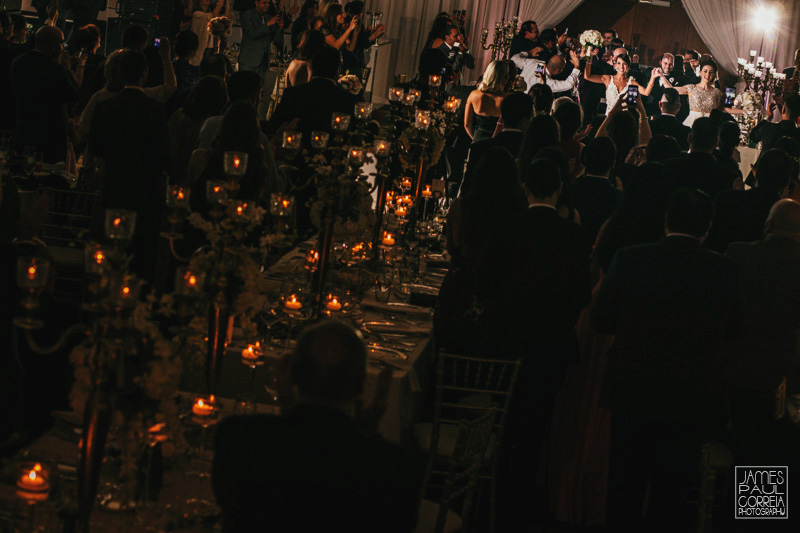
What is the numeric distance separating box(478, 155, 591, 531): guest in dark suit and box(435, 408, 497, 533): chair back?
46cm

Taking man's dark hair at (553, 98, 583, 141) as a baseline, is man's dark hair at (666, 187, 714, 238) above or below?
below

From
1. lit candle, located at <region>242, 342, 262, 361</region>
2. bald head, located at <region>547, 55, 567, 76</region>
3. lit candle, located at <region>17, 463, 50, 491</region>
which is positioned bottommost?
lit candle, located at <region>17, 463, 50, 491</region>

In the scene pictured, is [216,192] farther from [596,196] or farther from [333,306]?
[596,196]

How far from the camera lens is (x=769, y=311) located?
3.93 metres

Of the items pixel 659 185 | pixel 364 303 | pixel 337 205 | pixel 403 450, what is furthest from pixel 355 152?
pixel 403 450

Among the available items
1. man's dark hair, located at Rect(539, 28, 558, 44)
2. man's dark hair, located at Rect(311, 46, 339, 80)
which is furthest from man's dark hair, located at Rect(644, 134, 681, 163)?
man's dark hair, located at Rect(539, 28, 558, 44)

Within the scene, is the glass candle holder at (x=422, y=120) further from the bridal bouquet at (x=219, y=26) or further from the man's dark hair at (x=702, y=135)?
the bridal bouquet at (x=219, y=26)

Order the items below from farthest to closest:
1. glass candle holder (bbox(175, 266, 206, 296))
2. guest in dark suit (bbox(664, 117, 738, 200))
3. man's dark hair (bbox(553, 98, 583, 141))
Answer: man's dark hair (bbox(553, 98, 583, 141)), guest in dark suit (bbox(664, 117, 738, 200)), glass candle holder (bbox(175, 266, 206, 296))

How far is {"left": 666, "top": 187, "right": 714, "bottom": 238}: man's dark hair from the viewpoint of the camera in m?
3.47

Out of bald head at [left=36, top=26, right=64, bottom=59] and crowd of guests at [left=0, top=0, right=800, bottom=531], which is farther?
bald head at [left=36, top=26, right=64, bottom=59]

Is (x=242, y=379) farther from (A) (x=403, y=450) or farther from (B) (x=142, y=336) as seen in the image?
(A) (x=403, y=450)

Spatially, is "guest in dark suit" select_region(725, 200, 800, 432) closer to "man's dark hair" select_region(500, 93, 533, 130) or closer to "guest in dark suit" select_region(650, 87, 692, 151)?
"man's dark hair" select_region(500, 93, 533, 130)

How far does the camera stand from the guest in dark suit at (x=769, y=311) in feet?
12.9

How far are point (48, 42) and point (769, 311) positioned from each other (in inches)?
182
